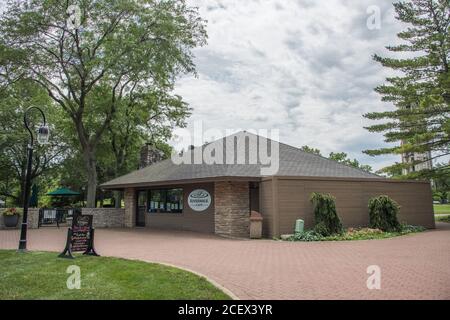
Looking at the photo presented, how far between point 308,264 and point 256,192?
7.48 metres

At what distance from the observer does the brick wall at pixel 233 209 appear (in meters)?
14.8

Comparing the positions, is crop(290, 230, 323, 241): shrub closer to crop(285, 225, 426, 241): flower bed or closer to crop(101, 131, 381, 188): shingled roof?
crop(285, 225, 426, 241): flower bed

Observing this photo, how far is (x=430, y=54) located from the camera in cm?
2084

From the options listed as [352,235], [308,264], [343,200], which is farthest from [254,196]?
[308,264]

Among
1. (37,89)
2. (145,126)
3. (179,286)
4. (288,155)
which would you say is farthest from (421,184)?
(37,89)

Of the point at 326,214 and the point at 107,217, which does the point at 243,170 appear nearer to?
the point at 326,214

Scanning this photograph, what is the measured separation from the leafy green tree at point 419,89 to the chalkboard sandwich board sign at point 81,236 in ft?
60.5

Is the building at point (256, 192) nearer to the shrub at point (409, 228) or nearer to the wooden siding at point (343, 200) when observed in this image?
the wooden siding at point (343, 200)

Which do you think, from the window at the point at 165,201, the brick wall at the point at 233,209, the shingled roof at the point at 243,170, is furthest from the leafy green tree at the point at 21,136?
the brick wall at the point at 233,209

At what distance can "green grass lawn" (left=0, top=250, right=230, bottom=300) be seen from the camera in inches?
210

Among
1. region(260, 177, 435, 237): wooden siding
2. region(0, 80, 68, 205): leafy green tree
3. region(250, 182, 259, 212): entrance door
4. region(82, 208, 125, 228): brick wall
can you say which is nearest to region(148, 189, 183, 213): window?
region(82, 208, 125, 228): brick wall

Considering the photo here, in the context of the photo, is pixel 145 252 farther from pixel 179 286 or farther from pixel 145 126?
pixel 145 126

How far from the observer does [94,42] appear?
19969 millimetres

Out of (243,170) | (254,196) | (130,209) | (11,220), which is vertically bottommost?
(11,220)
